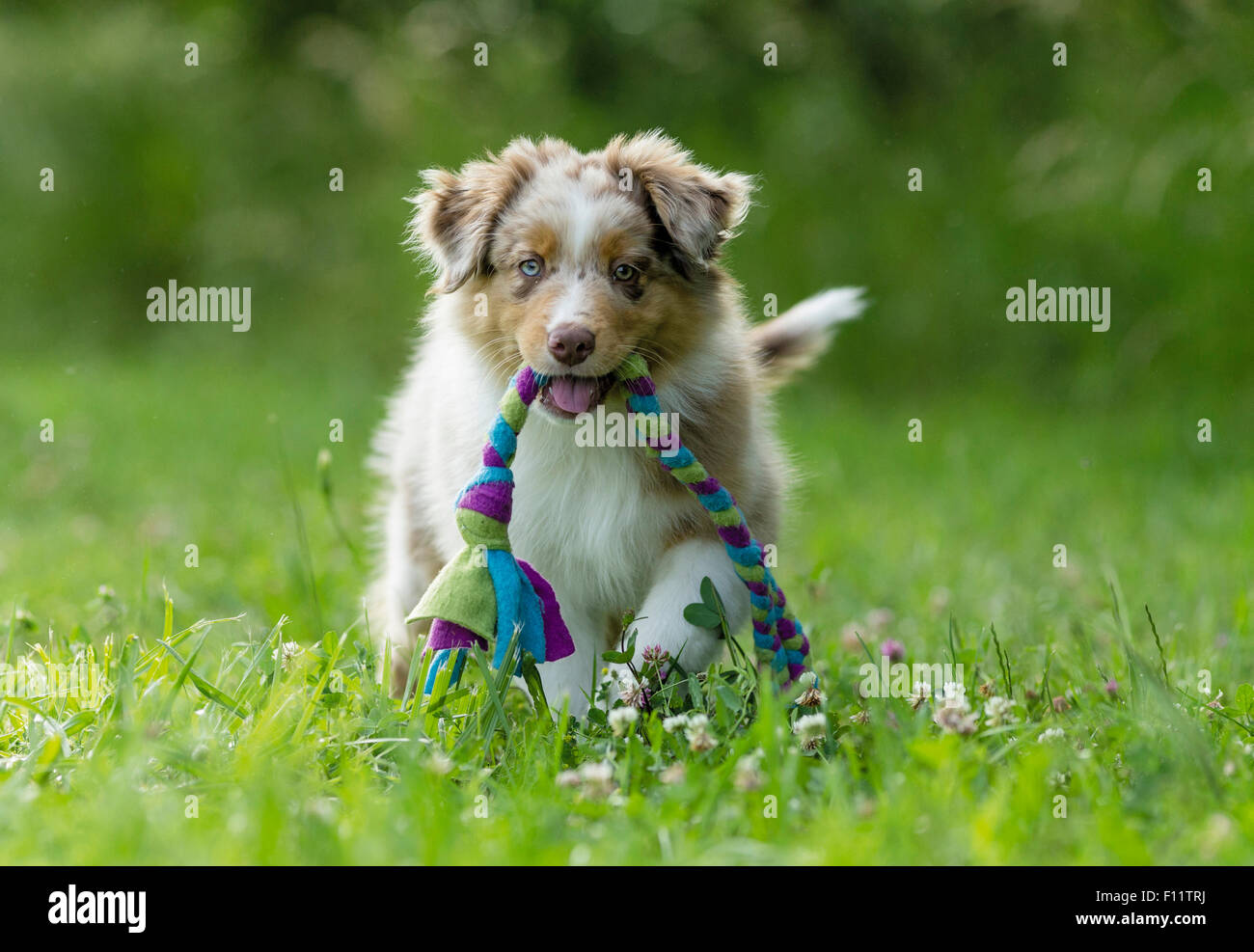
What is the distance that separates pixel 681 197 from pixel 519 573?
3.42 ft

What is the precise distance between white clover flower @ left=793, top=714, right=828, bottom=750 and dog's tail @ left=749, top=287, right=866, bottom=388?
156cm

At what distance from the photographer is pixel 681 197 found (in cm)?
338

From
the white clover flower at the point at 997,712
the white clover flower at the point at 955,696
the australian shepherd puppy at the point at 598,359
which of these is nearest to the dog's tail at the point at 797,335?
the australian shepherd puppy at the point at 598,359

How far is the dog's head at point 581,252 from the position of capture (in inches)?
125

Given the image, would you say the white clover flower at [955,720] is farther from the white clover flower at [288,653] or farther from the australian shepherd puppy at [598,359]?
the white clover flower at [288,653]

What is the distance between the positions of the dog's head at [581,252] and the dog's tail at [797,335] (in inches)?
26.0

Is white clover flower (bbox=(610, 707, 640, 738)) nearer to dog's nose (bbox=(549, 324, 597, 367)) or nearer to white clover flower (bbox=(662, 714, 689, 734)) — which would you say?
white clover flower (bbox=(662, 714, 689, 734))

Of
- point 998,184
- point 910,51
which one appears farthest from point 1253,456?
point 910,51

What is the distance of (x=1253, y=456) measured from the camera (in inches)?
285

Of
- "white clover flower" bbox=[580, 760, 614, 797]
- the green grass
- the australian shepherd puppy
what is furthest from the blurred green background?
"white clover flower" bbox=[580, 760, 614, 797]

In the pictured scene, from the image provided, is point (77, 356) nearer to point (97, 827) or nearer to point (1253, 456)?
point (1253, 456)

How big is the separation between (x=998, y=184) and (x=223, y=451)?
5.53m

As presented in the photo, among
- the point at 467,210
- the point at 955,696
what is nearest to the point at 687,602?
the point at 955,696

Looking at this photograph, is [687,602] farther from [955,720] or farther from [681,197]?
[681,197]
